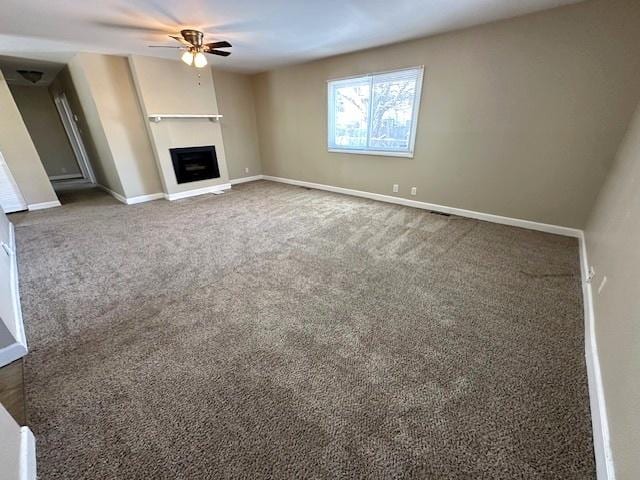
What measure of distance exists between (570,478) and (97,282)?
338 cm

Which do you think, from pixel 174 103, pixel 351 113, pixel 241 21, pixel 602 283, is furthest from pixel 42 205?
pixel 602 283

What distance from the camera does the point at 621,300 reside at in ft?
4.43

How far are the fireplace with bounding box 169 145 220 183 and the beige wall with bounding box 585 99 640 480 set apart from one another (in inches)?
228

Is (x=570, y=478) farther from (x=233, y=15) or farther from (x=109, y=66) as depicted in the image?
(x=109, y=66)

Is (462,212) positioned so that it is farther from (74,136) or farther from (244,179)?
(74,136)

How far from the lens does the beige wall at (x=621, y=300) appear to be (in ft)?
3.16

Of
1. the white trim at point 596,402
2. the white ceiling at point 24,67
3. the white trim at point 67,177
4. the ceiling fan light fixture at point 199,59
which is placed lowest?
the white trim at point 596,402

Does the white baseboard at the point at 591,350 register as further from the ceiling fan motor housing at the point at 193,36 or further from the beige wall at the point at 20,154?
the beige wall at the point at 20,154

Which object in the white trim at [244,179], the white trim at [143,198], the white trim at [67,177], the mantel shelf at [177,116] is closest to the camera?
the mantel shelf at [177,116]

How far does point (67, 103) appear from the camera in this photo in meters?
5.68

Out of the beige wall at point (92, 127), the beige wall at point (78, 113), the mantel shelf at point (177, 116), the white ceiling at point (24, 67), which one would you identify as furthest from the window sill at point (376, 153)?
the white ceiling at point (24, 67)

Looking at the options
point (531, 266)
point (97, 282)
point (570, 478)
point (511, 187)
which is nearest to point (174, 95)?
point (97, 282)

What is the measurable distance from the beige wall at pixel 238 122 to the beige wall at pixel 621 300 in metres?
6.04

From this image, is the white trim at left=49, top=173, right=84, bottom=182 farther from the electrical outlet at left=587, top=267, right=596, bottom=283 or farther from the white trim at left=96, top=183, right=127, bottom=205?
the electrical outlet at left=587, top=267, right=596, bottom=283
